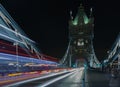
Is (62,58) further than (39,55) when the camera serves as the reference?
Yes

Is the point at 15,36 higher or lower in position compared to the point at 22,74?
higher

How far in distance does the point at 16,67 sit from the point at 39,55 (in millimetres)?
43877

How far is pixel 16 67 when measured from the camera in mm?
44625

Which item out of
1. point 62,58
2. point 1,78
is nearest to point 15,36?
point 1,78

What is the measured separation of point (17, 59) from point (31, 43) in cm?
3705

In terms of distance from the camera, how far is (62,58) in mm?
177375

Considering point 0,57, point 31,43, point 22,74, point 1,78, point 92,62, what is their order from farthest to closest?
point 92,62 → point 31,43 → point 22,74 → point 0,57 → point 1,78

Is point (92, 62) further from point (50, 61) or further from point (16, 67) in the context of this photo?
point (16, 67)

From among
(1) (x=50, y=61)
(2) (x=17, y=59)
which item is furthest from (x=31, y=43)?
(2) (x=17, y=59)

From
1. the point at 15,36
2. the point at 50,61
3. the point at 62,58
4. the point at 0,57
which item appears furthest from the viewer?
the point at 62,58

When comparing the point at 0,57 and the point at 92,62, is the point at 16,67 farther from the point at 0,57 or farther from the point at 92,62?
the point at 92,62

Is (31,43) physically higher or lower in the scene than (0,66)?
higher

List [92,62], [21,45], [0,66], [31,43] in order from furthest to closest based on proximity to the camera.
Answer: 1. [92,62]
2. [31,43]
3. [21,45]
4. [0,66]

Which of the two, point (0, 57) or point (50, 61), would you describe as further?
point (50, 61)
